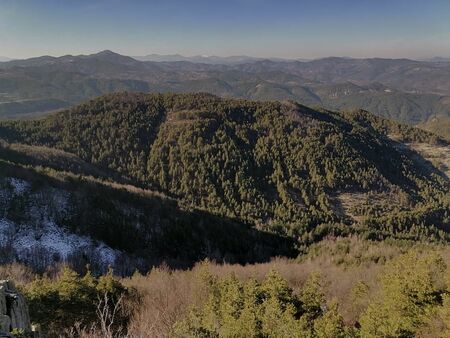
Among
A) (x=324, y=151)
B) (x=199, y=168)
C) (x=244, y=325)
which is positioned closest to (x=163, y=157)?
(x=199, y=168)

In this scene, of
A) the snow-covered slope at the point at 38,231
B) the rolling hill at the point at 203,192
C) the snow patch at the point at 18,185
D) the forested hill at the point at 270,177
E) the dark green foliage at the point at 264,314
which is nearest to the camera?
the dark green foliage at the point at 264,314

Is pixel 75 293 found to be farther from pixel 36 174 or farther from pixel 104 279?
pixel 36 174

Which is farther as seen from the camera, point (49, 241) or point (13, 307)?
point (49, 241)

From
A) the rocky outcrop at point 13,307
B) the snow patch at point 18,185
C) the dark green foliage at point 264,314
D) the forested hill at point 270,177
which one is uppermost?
the rocky outcrop at point 13,307

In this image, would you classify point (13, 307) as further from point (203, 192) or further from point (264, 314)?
point (203, 192)

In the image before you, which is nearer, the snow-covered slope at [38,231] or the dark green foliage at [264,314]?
the dark green foliage at [264,314]

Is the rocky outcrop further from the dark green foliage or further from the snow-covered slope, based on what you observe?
the snow-covered slope

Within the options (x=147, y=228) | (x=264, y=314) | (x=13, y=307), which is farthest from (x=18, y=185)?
(x=264, y=314)

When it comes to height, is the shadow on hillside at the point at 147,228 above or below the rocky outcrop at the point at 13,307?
below

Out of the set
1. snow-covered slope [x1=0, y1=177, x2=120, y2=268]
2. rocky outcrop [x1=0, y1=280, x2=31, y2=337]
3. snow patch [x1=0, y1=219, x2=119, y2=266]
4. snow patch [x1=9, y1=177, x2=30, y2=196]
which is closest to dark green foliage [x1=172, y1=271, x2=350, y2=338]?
rocky outcrop [x1=0, y1=280, x2=31, y2=337]

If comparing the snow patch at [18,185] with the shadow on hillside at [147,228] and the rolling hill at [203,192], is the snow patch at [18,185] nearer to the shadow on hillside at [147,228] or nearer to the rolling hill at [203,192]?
the rolling hill at [203,192]

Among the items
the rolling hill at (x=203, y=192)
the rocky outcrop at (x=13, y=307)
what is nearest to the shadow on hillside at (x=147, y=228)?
the rolling hill at (x=203, y=192)
